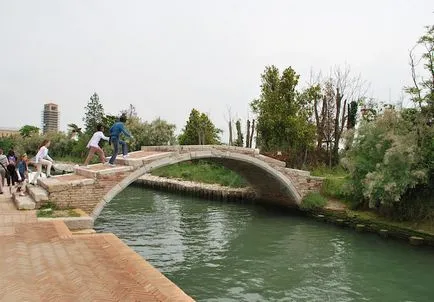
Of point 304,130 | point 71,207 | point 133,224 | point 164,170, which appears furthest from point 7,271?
point 164,170

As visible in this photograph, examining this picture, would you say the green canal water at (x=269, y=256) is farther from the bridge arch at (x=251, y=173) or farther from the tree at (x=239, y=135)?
the tree at (x=239, y=135)

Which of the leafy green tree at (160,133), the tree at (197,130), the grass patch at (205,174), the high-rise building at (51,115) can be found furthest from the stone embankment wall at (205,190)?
the high-rise building at (51,115)

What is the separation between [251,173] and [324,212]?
3.67 meters

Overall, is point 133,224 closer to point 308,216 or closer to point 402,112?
point 308,216

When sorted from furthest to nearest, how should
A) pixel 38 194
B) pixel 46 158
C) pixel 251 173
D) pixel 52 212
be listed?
pixel 251 173 < pixel 46 158 < pixel 38 194 < pixel 52 212

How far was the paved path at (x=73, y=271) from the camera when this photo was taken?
4.54 m

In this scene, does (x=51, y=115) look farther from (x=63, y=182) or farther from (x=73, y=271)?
(x=73, y=271)

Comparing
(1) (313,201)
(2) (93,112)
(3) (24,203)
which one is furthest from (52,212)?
(2) (93,112)

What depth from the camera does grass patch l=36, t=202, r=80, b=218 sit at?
9.44 m

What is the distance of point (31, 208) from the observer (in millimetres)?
10188

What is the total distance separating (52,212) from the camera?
32.1 ft

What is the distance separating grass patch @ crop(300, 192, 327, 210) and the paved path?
1141cm

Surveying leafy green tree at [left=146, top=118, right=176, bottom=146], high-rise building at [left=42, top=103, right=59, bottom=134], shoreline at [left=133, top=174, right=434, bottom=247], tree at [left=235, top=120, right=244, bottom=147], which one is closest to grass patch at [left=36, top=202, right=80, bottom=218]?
shoreline at [left=133, top=174, right=434, bottom=247]

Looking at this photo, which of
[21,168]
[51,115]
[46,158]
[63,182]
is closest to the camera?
[63,182]
